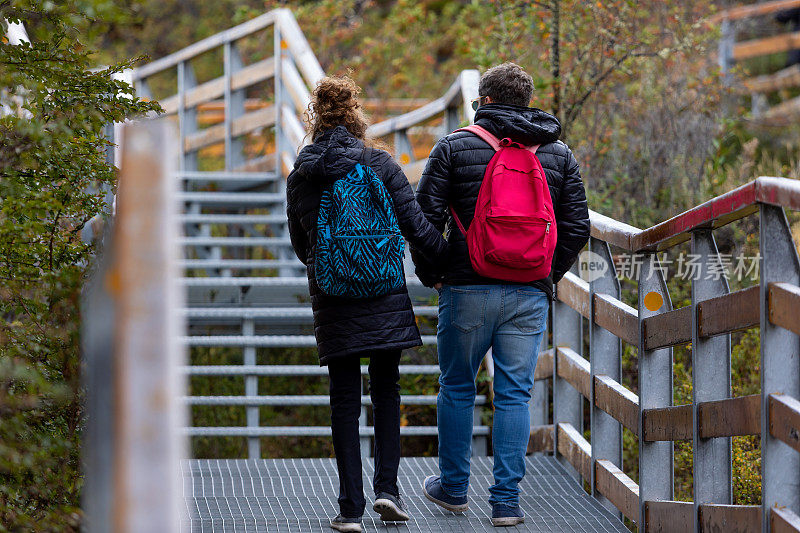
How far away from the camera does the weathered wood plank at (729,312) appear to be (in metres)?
3.07

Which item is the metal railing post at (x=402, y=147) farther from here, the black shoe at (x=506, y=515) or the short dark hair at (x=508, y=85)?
the black shoe at (x=506, y=515)

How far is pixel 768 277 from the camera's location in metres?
2.96

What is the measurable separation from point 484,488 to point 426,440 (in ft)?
7.35

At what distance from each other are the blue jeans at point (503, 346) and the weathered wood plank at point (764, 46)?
11.9 metres

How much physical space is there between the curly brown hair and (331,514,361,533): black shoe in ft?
4.54

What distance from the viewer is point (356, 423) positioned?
4043 millimetres

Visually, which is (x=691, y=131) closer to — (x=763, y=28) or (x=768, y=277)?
(x=768, y=277)

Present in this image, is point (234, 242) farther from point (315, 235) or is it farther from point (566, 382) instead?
point (315, 235)

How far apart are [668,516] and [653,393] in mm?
453

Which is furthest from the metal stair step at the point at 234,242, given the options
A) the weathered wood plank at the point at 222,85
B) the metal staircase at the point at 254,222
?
the weathered wood plank at the point at 222,85

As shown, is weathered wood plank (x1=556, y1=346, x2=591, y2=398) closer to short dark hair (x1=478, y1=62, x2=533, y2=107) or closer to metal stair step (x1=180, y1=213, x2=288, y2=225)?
short dark hair (x1=478, y1=62, x2=533, y2=107)

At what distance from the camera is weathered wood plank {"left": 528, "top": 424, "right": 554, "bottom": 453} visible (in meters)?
5.29

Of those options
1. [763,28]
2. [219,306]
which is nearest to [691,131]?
[219,306]

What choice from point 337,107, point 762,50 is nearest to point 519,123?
point 337,107
